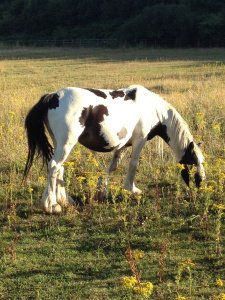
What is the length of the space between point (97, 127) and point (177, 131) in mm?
1211

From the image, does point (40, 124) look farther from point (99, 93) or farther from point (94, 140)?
point (99, 93)

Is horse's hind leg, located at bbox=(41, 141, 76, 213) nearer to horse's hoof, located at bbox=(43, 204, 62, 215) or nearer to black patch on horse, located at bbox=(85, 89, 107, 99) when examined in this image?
horse's hoof, located at bbox=(43, 204, 62, 215)

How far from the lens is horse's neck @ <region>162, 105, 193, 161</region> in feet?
21.3

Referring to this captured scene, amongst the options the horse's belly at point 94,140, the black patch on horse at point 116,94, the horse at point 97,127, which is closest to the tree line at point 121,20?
the horse at point 97,127

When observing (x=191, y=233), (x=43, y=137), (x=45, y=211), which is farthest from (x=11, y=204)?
(x=191, y=233)

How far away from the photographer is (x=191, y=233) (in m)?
5.37

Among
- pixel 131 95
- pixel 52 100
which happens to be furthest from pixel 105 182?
pixel 52 100

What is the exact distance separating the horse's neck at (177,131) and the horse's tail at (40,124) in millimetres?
1586

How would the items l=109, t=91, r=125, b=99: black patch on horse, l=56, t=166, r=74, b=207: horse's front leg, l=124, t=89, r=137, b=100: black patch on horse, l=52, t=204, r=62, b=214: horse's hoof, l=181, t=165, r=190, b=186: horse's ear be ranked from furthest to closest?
l=181, t=165, r=190, b=186: horse's ear, l=124, t=89, r=137, b=100: black patch on horse, l=109, t=91, r=125, b=99: black patch on horse, l=56, t=166, r=74, b=207: horse's front leg, l=52, t=204, r=62, b=214: horse's hoof

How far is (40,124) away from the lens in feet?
19.2

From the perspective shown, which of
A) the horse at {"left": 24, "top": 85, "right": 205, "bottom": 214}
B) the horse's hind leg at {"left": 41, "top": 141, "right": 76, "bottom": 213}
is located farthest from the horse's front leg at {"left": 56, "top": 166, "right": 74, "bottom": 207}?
the horse's hind leg at {"left": 41, "top": 141, "right": 76, "bottom": 213}

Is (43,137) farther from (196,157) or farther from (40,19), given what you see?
(40,19)

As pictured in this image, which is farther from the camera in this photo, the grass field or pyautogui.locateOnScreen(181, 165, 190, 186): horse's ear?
pyautogui.locateOnScreen(181, 165, 190, 186): horse's ear

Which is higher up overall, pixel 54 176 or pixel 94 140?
pixel 94 140
